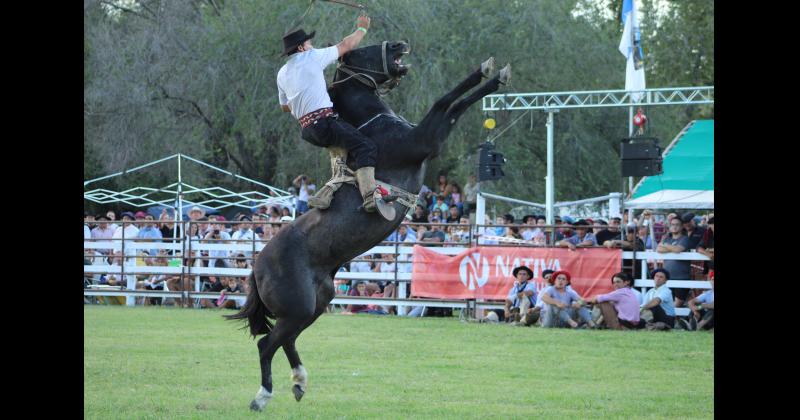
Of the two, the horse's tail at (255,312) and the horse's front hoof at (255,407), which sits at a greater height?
the horse's tail at (255,312)

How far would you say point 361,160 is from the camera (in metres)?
7.59

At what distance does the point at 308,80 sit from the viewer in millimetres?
7578

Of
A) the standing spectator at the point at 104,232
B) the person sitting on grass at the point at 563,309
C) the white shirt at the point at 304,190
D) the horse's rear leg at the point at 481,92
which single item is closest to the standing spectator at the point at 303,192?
the white shirt at the point at 304,190

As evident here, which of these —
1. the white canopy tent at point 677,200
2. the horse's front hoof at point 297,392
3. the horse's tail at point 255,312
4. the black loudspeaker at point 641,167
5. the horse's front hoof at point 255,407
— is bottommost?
the horse's front hoof at point 255,407

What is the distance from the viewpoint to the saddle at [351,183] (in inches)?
300

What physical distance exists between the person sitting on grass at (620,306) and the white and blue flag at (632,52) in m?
3.61

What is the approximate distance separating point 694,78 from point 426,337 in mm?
22551

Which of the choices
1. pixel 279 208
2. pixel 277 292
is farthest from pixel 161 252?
pixel 277 292

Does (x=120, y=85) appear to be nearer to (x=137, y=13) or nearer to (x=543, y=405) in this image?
(x=137, y=13)

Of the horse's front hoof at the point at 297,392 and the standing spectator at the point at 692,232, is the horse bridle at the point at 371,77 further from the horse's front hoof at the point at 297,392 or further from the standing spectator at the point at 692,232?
the standing spectator at the point at 692,232

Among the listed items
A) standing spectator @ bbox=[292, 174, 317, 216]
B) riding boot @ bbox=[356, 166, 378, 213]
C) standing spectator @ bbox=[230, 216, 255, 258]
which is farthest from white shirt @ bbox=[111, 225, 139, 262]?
riding boot @ bbox=[356, 166, 378, 213]

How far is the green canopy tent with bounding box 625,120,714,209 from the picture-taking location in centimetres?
1705

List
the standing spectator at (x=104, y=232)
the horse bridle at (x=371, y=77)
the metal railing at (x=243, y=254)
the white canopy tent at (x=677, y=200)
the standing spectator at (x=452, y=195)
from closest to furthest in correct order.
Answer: the horse bridle at (x=371, y=77) < the metal railing at (x=243, y=254) < the white canopy tent at (x=677, y=200) < the standing spectator at (x=104, y=232) < the standing spectator at (x=452, y=195)
